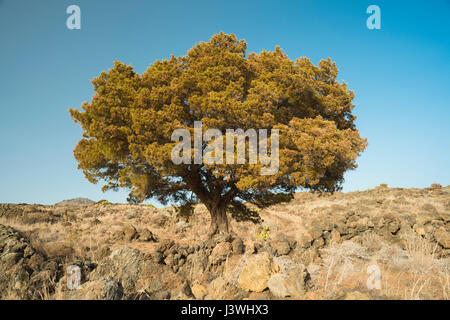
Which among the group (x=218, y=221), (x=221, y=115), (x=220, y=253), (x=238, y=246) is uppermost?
(x=221, y=115)

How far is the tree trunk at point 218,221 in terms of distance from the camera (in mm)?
13102

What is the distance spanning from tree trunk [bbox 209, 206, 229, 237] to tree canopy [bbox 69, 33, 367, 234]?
0.05m

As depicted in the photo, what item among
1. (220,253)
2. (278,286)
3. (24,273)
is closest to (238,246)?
(220,253)

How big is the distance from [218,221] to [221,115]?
19.0 feet

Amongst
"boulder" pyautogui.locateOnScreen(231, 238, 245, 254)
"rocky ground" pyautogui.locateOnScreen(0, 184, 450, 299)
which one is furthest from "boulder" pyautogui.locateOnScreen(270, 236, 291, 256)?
"boulder" pyautogui.locateOnScreen(231, 238, 245, 254)

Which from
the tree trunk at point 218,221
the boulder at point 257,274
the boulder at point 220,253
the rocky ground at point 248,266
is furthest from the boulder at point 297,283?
the tree trunk at point 218,221

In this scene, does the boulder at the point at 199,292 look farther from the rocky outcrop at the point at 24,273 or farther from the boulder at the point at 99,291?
the rocky outcrop at the point at 24,273

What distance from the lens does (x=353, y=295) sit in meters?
4.28

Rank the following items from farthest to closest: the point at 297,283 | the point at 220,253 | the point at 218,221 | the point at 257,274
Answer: the point at 218,221 < the point at 220,253 < the point at 257,274 < the point at 297,283

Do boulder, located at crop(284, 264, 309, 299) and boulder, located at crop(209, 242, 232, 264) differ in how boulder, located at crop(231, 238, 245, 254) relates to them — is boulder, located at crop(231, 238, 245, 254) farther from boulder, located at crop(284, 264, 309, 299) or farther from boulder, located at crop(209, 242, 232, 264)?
boulder, located at crop(284, 264, 309, 299)

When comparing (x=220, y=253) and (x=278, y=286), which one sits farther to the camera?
(x=220, y=253)

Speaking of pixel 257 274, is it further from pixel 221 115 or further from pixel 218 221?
pixel 218 221

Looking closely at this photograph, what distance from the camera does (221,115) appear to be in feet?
32.3

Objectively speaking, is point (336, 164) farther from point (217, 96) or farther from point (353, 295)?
point (353, 295)
